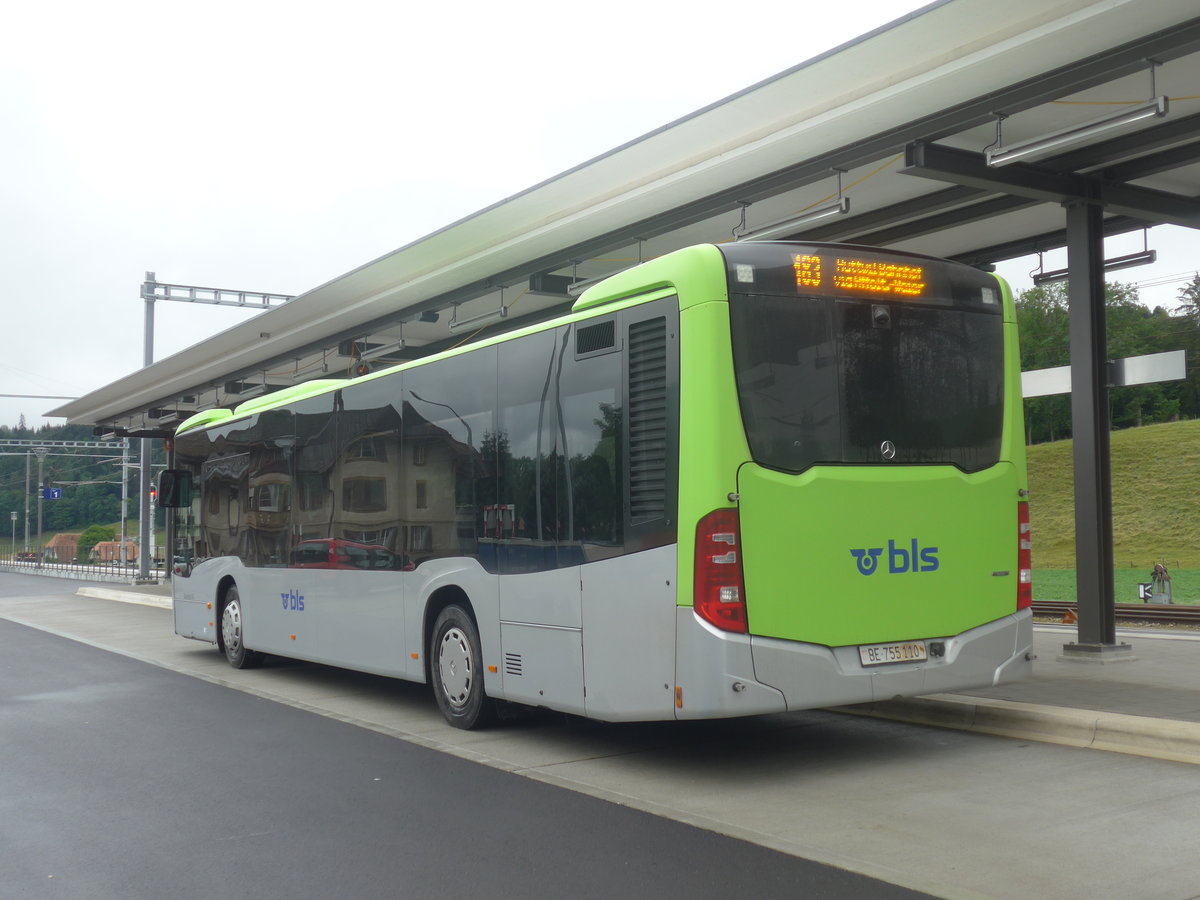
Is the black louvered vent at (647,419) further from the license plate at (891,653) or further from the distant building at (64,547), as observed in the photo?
the distant building at (64,547)

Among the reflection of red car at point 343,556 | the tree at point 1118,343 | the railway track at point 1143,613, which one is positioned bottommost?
the railway track at point 1143,613

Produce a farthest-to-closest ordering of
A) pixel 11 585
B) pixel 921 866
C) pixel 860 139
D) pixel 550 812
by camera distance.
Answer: pixel 11 585 → pixel 860 139 → pixel 550 812 → pixel 921 866

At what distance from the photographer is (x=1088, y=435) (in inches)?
470

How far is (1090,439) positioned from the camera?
11.9 m

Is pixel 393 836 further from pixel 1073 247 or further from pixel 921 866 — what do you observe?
pixel 1073 247

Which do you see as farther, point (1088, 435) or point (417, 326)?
point (417, 326)

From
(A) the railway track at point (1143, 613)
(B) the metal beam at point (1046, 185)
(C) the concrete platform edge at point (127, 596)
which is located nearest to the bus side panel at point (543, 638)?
(B) the metal beam at point (1046, 185)

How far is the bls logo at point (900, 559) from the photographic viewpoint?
24.4 feet

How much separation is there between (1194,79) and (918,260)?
11.7 feet

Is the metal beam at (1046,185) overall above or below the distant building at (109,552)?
above

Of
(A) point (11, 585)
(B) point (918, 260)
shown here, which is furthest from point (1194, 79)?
(A) point (11, 585)

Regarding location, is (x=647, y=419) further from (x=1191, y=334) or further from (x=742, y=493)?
(x=1191, y=334)

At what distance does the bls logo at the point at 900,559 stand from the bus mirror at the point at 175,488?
11.5 meters

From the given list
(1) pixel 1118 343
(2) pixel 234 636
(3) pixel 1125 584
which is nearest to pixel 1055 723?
(2) pixel 234 636
